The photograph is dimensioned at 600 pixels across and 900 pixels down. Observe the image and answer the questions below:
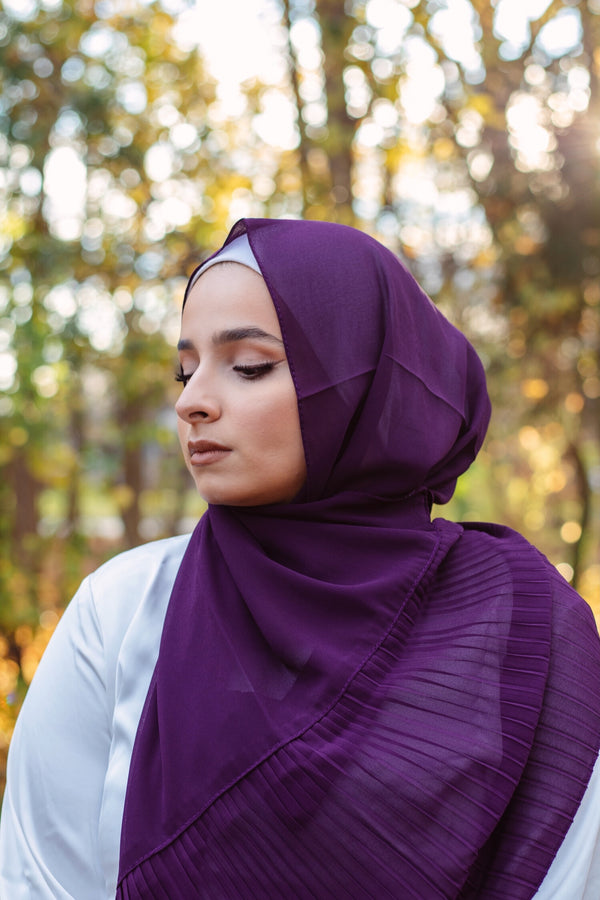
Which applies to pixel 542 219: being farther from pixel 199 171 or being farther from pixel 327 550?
pixel 327 550

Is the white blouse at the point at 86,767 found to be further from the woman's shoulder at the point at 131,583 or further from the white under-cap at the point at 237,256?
the white under-cap at the point at 237,256

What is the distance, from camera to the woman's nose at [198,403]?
4.15 ft

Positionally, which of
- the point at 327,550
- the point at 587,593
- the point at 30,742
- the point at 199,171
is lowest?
the point at 587,593

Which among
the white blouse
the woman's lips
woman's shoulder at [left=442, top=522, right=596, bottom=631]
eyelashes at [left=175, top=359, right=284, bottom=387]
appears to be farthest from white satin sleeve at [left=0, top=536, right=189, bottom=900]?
woman's shoulder at [left=442, top=522, right=596, bottom=631]

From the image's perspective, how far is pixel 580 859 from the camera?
3.91 ft

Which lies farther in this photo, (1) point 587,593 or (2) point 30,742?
(1) point 587,593

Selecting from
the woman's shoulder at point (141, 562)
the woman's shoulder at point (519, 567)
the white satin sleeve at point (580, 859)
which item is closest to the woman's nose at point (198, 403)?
the woman's shoulder at point (141, 562)

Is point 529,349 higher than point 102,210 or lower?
lower

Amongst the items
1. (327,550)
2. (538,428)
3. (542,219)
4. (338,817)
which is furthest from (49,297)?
(538,428)

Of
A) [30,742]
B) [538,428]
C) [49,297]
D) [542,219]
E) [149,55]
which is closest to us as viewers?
[30,742]

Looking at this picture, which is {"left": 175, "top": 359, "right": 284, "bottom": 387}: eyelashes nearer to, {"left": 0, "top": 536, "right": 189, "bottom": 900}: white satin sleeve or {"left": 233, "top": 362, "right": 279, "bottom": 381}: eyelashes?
{"left": 233, "top": 362, "right": 279, "bottom": 381}: eyelashes

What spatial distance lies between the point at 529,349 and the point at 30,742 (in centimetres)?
559

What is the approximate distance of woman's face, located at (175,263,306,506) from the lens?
1265 millimetres

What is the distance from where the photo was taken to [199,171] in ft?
13.8
